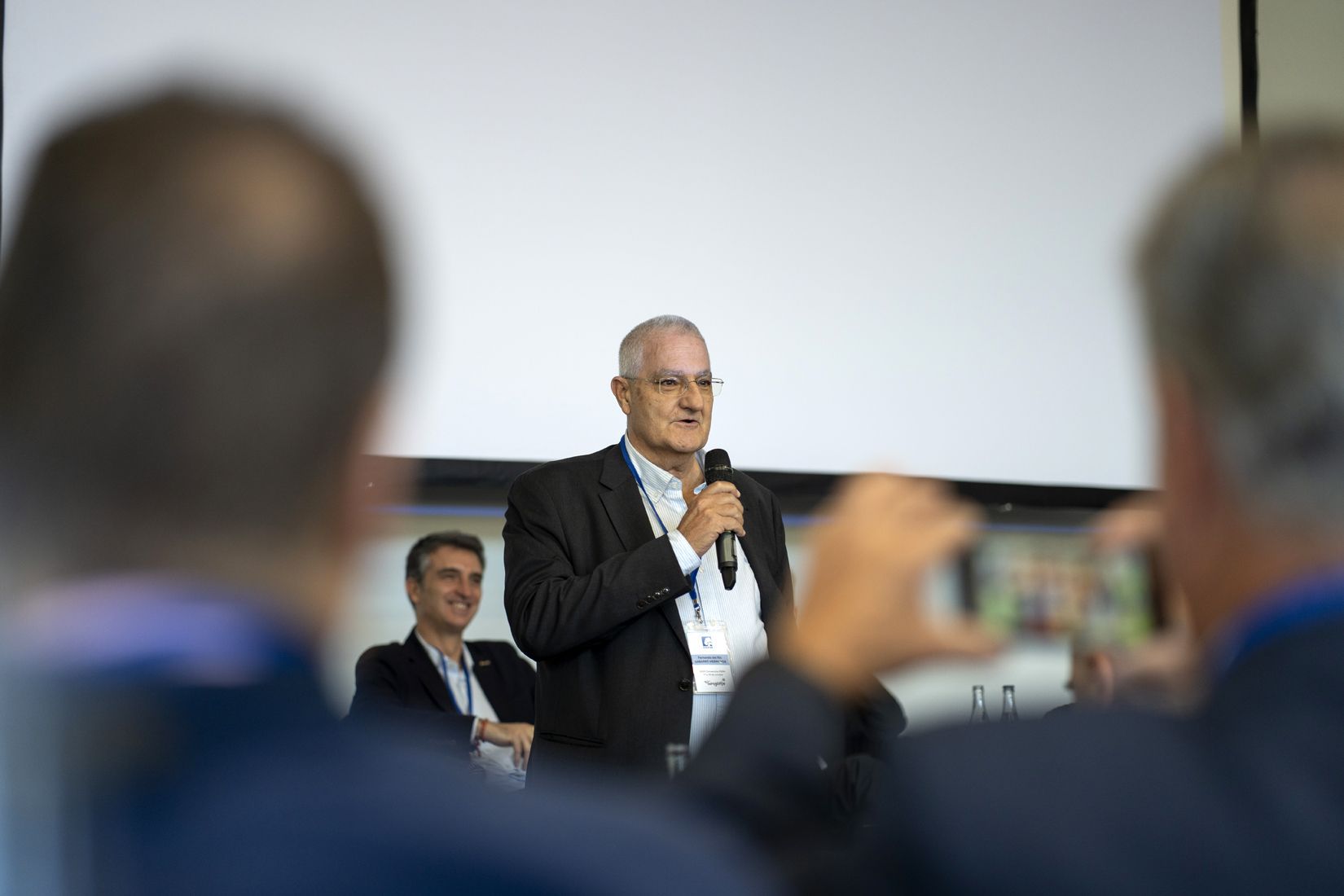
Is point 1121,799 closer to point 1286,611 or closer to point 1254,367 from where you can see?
point 1286,611

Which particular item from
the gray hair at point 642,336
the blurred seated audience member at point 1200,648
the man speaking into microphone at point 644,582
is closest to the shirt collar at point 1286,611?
the blurred seated audience member at point 1200,648

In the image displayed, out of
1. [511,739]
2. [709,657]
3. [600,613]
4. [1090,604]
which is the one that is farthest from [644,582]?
[1090,604]

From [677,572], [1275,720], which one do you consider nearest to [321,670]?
[1275,720]

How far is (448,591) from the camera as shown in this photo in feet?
14.8

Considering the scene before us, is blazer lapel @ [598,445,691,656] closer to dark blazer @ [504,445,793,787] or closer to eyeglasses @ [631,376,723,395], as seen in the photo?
dark blazer @ [504,445,793,787]

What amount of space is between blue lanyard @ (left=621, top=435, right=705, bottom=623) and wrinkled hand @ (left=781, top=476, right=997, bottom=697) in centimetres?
188

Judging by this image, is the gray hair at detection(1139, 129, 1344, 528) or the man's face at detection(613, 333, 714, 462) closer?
the gray hair at detection(1139, 129, 1344, 528)

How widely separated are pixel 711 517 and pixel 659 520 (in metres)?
0.32

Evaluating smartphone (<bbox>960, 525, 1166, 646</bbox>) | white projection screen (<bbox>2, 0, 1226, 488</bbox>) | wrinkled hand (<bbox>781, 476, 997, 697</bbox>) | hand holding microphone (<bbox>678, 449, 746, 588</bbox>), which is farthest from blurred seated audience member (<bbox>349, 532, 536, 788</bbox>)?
wrinkled hand (<bbox>781, 476, 997, 697</bbox>)

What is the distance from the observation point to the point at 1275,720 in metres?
0.71

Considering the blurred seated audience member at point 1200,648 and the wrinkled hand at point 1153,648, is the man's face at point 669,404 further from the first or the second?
the blurred seated audience member at point 1200,648

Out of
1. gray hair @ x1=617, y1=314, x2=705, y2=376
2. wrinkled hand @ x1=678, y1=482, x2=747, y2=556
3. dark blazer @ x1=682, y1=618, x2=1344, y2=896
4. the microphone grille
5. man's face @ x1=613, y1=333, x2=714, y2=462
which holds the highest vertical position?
gray hair @ x1=617, y1=314, x2=705, y2=376

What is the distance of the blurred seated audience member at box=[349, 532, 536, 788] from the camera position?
3965mm

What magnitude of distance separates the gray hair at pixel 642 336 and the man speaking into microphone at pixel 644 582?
0.13 ft
